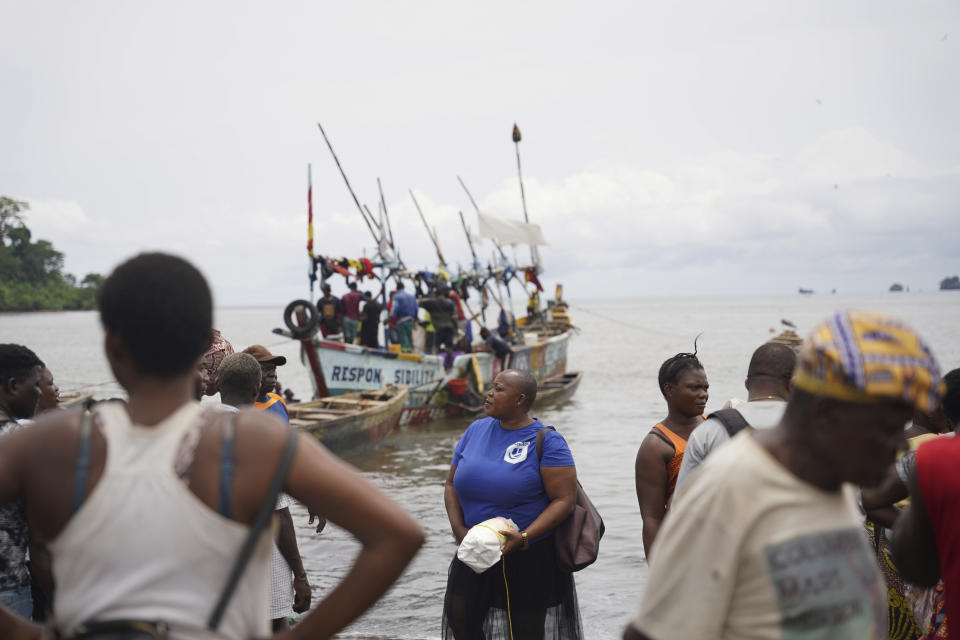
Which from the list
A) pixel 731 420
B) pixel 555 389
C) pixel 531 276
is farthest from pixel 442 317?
pixel 731 420

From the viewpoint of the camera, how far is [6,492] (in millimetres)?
1651

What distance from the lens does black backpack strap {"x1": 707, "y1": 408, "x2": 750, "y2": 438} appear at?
3230 mm

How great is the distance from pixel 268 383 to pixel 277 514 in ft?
4.08

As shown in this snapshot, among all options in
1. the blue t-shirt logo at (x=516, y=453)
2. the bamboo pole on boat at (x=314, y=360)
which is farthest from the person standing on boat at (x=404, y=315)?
the blue t-shirt logo at (x=516, y=453)

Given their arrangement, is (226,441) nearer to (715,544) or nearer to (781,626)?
(715,544)

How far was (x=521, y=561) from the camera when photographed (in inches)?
165

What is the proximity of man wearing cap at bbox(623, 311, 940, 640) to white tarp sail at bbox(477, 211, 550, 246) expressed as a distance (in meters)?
26.1


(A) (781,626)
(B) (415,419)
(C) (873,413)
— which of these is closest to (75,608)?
(A) (781,626)

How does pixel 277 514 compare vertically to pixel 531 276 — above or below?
below

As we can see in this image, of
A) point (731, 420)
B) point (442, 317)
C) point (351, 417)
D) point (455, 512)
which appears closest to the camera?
point (731, 420)

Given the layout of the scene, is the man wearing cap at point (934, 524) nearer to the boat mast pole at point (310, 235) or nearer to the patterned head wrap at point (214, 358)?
the patterned head wrap at point (214, 358)

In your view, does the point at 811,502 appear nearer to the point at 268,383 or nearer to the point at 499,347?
the point at 268,383

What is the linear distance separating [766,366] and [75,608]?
9.80 ft

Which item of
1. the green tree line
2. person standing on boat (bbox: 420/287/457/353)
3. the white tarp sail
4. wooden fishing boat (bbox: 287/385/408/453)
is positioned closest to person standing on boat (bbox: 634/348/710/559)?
wooden fishing boat (bbox: 287/385/408/453)
